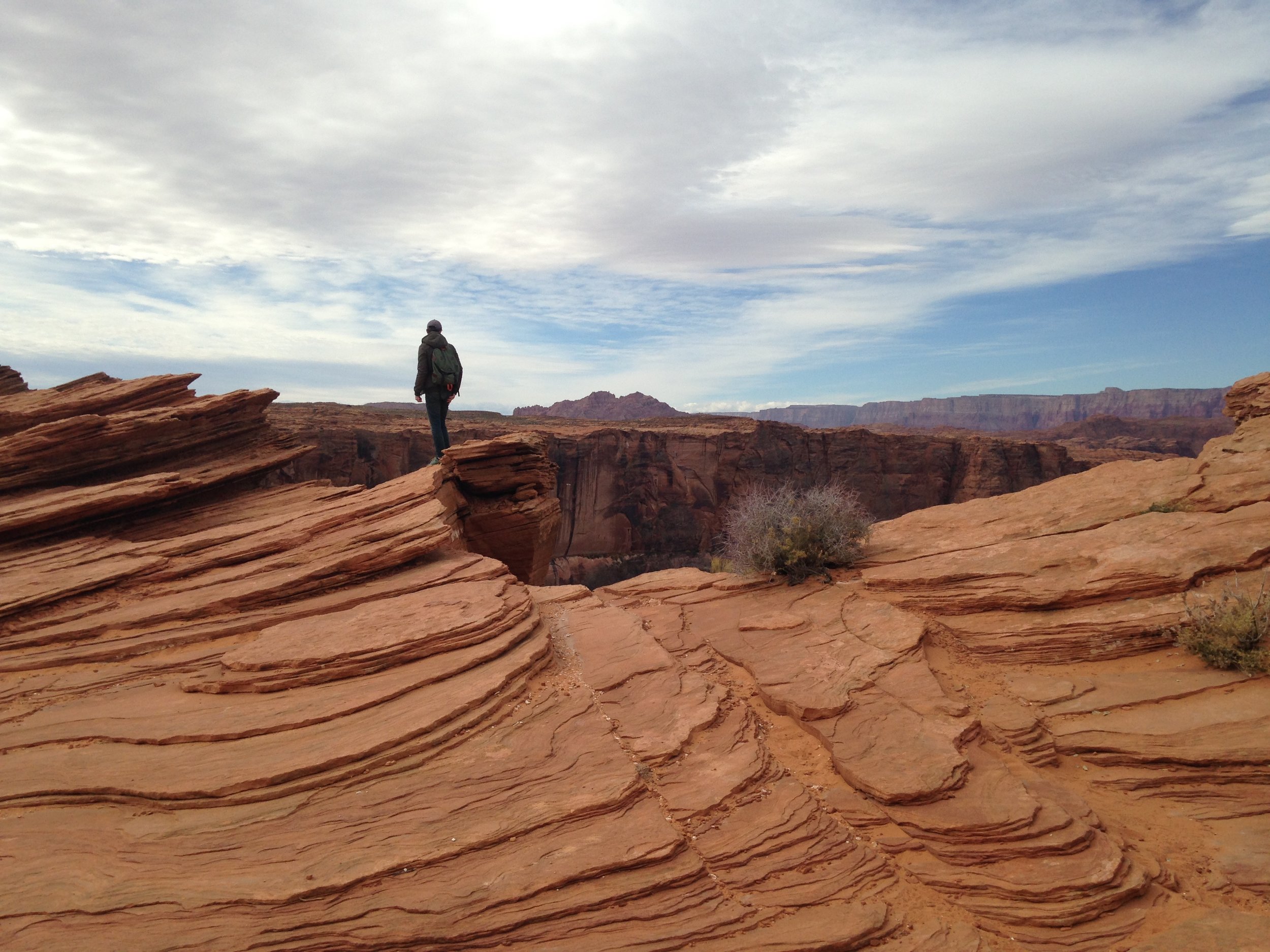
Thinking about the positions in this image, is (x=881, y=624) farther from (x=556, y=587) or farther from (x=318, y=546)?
(x=318, y=546)

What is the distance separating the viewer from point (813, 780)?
5.97 m

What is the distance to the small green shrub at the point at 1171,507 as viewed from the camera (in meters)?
9.10

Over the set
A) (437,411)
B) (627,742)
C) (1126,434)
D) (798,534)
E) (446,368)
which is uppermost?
(1126,434)

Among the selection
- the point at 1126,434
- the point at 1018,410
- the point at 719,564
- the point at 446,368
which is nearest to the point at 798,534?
the point at 719,564

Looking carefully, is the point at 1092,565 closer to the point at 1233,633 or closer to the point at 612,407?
the point at 1233,633

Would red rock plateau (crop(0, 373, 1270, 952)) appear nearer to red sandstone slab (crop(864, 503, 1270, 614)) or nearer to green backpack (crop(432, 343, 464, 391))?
red sandstone slab (crop(864, 503, 1270, 614))

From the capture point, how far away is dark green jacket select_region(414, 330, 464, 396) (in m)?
13.4

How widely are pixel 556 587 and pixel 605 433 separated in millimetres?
40493

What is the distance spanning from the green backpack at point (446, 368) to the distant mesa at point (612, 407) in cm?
10401

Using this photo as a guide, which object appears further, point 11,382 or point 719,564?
point 11,382

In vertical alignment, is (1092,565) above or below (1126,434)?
below

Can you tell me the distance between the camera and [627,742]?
618 cm

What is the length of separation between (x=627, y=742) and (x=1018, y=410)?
180 metres

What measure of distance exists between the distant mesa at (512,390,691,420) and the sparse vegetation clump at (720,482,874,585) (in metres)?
108
